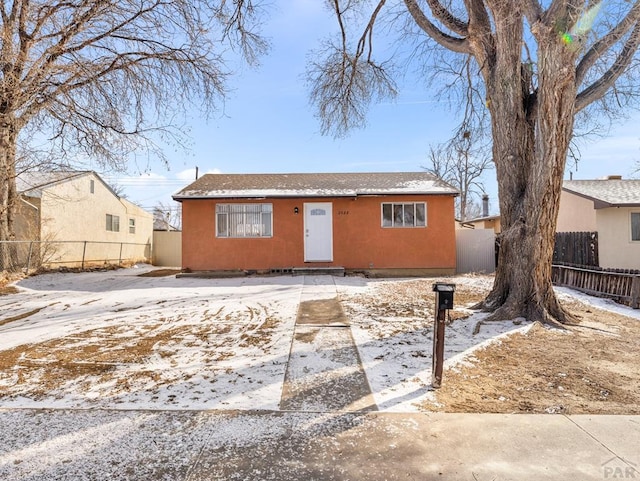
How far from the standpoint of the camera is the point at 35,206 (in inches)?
557

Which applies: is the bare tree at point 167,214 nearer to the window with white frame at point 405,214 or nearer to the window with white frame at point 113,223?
the window with white frame at point 113,223

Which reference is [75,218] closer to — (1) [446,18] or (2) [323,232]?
(2) [323,232]

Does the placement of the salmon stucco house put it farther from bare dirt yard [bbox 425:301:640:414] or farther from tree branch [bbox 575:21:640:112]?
bare dirt yard [bbox 425:301:640:414]

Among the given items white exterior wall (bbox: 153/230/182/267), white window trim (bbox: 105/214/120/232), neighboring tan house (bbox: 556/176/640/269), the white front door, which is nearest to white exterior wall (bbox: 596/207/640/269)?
neighboring tan house (bbox: 556/176/640/269)

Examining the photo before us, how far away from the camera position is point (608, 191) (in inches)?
604

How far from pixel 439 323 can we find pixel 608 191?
16.9 m

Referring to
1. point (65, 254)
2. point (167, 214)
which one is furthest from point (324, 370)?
point (167, 214)

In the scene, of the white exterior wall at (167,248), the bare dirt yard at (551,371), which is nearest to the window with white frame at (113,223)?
the white exterior wall at (167,248)

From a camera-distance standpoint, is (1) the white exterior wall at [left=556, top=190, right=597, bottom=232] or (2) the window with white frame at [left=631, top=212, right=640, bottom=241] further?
(1) the white exterior wall at [left=556, top=190, right=597, bottom=232]

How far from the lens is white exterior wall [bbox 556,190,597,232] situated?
1496 centimetres

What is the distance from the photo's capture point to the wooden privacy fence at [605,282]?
710 centimetres

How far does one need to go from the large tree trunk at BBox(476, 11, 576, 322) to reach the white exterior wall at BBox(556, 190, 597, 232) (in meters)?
10.6

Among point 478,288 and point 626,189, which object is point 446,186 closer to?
point 478,288

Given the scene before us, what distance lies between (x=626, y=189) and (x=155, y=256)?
24796 mm
